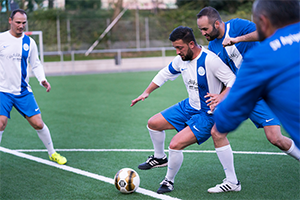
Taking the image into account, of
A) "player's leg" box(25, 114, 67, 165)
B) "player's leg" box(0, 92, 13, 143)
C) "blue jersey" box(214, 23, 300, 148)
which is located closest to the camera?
"blue jersey" box(214, 23, 300, 148)

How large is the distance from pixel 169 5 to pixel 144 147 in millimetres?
25750

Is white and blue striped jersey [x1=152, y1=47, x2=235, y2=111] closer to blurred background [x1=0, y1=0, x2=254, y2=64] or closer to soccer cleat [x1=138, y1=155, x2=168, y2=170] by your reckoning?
soccer cleat [x1=138, y1=155, x2=168, y2=170]

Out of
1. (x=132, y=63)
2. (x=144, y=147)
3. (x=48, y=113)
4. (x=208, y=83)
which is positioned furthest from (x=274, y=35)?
(x=132, y=63)

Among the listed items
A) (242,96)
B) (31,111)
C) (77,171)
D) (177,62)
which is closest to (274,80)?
(242,96)

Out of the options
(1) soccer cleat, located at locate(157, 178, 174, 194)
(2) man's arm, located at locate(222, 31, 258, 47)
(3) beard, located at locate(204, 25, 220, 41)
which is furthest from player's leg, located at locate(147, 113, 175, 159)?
Answer: (2) man's arm, located at locate(222, 31, 258, 47)

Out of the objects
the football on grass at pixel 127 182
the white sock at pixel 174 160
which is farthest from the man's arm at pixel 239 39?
the football on grass at pixel 127 182

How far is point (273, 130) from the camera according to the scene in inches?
148

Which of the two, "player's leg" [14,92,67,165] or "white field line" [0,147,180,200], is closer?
"white field line" [0,147,180,200]

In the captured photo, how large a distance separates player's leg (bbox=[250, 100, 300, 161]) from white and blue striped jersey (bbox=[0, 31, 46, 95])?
3247mm

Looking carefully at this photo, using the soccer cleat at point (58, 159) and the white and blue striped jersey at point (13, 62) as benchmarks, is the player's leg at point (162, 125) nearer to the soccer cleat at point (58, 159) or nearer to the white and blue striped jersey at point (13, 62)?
the soccer cleat at point (58, 159)

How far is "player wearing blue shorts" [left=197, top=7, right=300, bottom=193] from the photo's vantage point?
374 cm

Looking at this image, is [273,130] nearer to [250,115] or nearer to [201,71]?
[250,115]

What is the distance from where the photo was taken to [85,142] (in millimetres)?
6176

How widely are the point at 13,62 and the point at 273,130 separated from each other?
3.62 metres
